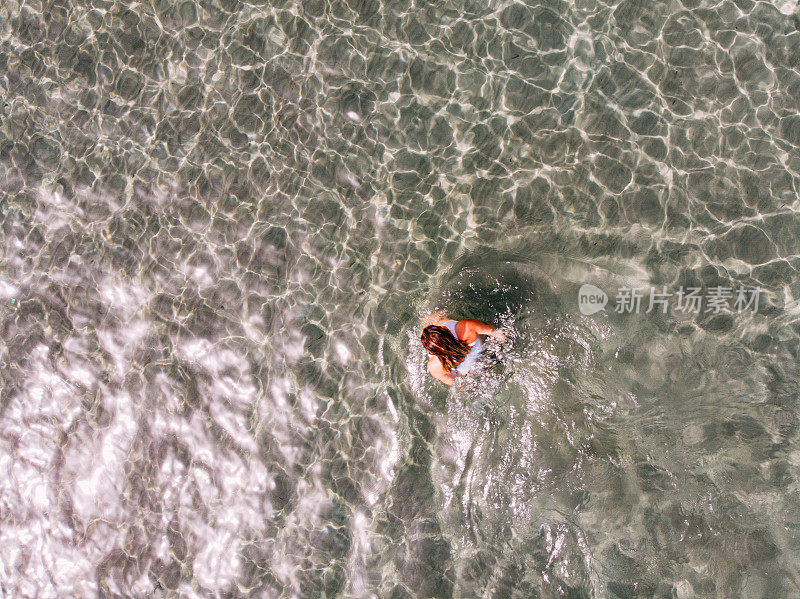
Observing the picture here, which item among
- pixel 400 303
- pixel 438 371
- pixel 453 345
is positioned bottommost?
pixel 438 371

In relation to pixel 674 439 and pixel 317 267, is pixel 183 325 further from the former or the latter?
pixel 674 439

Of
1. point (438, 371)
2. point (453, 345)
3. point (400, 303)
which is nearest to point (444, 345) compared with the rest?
point (453, 345)

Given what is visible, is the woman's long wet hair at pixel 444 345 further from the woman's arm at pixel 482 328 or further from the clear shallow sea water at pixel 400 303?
the clear shallow sea water at pixel 400 303

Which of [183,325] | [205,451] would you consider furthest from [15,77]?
[205,451]

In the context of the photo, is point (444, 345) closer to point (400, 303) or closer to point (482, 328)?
point (482, 328)

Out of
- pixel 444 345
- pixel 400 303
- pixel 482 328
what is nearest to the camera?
pixel 444 345

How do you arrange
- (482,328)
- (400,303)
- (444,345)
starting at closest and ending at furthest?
(444,345) → (482,328) → (400,303)

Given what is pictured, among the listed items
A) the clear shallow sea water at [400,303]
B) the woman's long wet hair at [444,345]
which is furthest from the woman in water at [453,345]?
the clear shallow sea water at [400,303]
